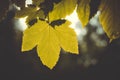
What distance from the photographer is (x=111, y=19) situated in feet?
3.76

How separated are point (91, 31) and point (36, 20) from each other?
2779cm

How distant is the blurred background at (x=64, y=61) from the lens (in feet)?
78.7

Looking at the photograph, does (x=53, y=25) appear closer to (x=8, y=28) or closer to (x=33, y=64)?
(x=33, y=64)

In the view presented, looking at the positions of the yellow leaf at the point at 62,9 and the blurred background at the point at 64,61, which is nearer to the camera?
the yellow leaf at the point at 62,9

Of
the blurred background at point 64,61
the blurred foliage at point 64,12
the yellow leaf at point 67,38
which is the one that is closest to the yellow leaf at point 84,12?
the blurred foliage at point 64,12

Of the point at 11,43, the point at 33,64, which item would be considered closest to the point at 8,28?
the point at 11,43

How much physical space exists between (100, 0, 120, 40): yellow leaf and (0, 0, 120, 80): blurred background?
2151 centimetres

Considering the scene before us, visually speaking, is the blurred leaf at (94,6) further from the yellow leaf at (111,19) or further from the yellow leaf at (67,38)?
the yellow leaf at (67,38)

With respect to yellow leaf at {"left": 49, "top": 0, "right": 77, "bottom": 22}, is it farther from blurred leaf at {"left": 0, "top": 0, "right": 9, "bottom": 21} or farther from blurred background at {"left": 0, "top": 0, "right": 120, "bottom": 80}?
blurred background at {"left": 0, "top": 0, "right": 120, "bottom": 80}

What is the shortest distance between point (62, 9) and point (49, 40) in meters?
0.18

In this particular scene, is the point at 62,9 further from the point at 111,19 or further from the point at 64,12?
the point at 111,19

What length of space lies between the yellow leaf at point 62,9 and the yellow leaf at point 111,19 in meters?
0.15

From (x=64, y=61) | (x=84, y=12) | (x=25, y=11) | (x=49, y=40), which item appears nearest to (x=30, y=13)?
(x=25, y=11)

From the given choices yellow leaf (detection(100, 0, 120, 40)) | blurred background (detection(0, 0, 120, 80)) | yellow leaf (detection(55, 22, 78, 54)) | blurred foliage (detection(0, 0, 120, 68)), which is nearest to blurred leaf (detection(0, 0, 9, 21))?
blurred foliage (detection(0, 0, 120, 68))
